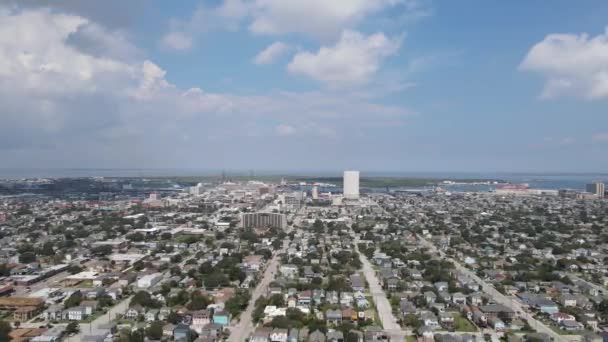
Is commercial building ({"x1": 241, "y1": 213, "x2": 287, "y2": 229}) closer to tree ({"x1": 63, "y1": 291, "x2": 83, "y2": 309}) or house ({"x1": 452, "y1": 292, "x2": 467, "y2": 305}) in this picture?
tree ({"x1": 63, "y1": 291, "x2": 83, "y2": 309})

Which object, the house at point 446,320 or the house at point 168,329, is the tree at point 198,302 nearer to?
the house at point 168,329

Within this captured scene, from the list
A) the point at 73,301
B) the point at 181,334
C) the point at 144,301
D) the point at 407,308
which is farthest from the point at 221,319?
the point at 407,308

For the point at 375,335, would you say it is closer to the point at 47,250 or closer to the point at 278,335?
the point at 278,335

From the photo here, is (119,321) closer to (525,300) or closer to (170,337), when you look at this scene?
(170,337)

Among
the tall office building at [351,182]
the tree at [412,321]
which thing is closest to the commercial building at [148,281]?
the tree at [412,321]

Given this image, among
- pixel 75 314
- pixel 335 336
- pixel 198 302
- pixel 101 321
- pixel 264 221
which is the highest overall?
pixel 264 221
